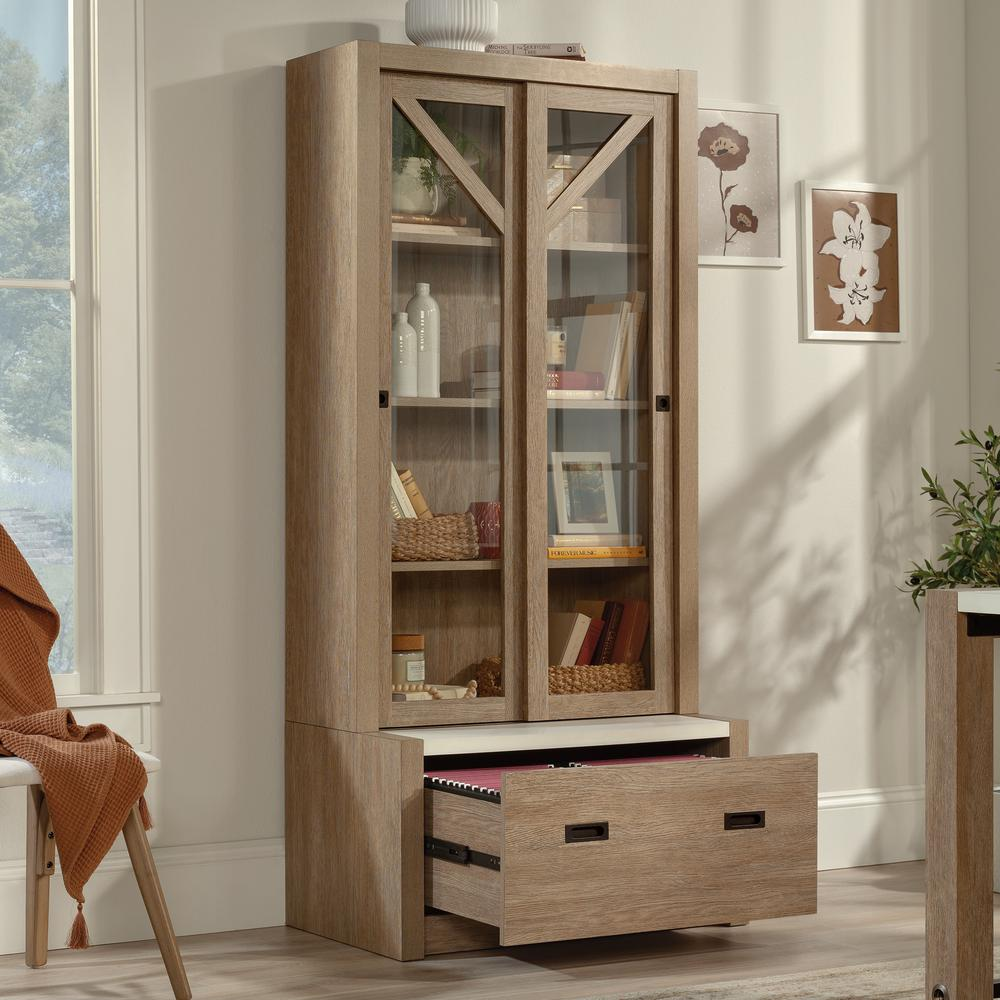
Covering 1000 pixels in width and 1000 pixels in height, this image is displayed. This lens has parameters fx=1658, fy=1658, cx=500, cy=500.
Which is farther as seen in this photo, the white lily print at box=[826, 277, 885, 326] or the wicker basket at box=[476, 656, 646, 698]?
the white lily print at box=[826, 277, 885, 326]

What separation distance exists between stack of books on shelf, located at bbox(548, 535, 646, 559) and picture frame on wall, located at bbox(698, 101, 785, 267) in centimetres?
78

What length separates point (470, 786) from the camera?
288 cm

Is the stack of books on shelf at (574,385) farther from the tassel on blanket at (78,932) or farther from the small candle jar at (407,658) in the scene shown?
the tassel on blanket at (78,932)

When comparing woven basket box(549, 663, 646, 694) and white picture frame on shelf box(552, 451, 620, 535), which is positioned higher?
white picture frame on shelf box(552, 451, 620, 535)

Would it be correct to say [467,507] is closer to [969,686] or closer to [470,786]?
[470,786]

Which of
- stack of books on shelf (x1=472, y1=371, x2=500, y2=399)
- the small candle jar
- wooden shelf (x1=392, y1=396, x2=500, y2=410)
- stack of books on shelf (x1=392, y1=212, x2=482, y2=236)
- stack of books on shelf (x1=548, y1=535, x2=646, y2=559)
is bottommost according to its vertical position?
the small candle jar

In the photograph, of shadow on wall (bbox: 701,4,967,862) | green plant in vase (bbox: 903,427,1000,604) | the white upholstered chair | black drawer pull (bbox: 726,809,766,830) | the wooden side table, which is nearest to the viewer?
the wooden side table

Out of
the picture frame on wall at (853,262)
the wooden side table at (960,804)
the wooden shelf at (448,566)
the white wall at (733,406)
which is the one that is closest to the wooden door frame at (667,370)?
the wooden shelf at (448,566)

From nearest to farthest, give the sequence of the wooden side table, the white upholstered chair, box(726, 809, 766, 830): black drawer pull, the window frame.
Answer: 1. the wooden side table
2. the white upholstered chair
3. box(726, 809, 766, 830): black drawer pull
4. the window frame

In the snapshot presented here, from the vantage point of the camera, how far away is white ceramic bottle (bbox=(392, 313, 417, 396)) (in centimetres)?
318

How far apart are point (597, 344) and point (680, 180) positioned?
38 cm

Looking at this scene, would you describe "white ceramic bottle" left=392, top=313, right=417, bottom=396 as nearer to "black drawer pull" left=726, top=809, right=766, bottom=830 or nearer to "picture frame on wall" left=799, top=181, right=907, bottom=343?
"black drawer pull" left=726, top=809, right=766, bottom=830

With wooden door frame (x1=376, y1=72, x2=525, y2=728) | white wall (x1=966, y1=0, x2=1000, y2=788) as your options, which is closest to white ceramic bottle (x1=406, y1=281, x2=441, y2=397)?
wooden door frame (x1=376, y1=72, x2=525, y2=728)

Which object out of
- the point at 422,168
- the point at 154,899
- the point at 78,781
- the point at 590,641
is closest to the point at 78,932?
the point at 154,899
